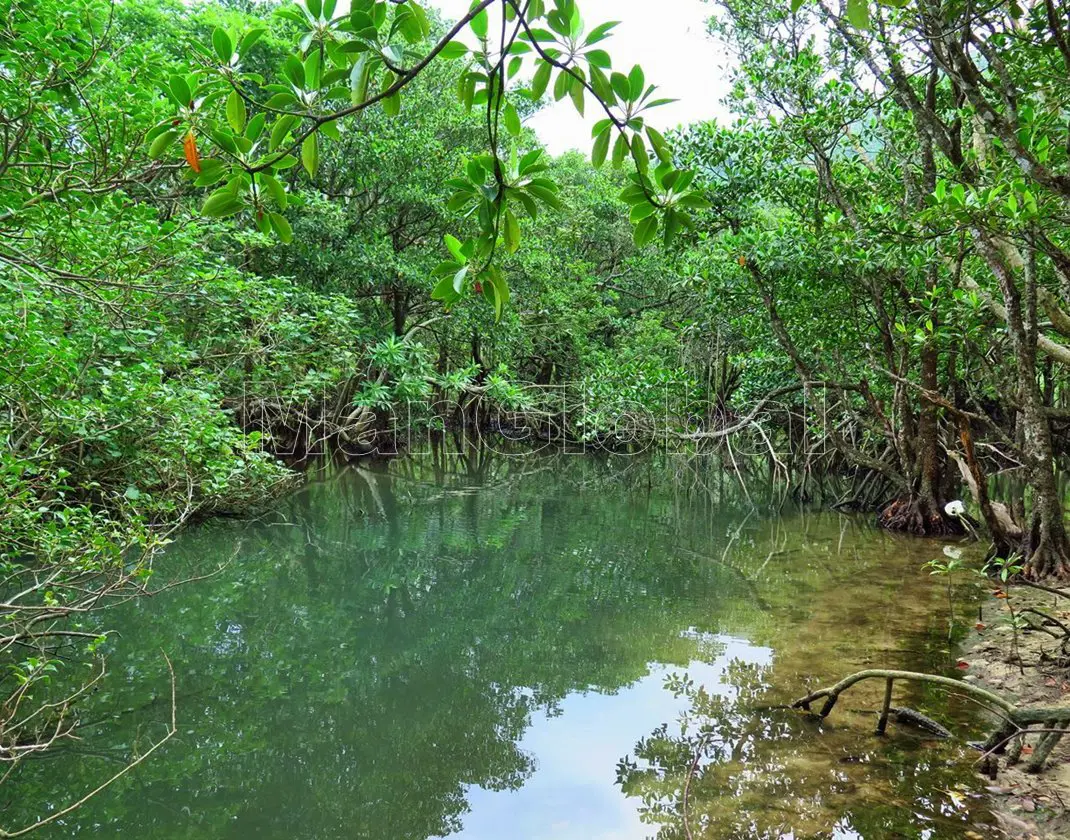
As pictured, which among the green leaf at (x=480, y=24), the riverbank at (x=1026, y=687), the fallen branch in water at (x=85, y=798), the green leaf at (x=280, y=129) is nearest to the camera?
the green leaf at (x=280, y=129)

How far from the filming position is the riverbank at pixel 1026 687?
8.76 feet

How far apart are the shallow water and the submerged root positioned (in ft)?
1.11

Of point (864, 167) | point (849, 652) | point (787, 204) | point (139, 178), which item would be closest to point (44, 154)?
point (139, 178)

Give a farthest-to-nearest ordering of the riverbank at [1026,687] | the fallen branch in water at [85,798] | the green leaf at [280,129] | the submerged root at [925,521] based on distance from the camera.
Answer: the submerged root at [925,521] < the riverbank at [1026,687] < the fallen branch in water at [85,798] < the green leaf at [280,129]

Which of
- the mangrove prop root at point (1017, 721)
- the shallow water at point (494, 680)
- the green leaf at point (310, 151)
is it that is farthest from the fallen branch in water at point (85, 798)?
the mangrove prop root at point (1017, 721)

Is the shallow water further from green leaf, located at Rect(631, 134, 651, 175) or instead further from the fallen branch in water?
green leaf, located at Rect(631, 134, 651, 175)

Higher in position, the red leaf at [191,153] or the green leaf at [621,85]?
the green leaf at [621,85]

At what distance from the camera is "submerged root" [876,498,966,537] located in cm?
810

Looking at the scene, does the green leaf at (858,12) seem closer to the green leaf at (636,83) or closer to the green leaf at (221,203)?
the green leaf at (636,83)

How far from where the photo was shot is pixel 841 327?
784cm

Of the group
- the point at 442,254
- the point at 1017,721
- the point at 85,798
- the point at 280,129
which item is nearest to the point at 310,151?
the point at 280,129

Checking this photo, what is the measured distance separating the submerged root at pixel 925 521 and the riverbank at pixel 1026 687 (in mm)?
2246

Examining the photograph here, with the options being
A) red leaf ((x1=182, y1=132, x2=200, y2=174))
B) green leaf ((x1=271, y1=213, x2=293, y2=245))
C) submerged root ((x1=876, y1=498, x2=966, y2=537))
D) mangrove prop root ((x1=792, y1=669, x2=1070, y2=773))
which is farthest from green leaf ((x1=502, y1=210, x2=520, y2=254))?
submerged root ((x1=876, y1=498, x2=966, y2=537))

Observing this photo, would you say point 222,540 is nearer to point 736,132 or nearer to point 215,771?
point 215,771
